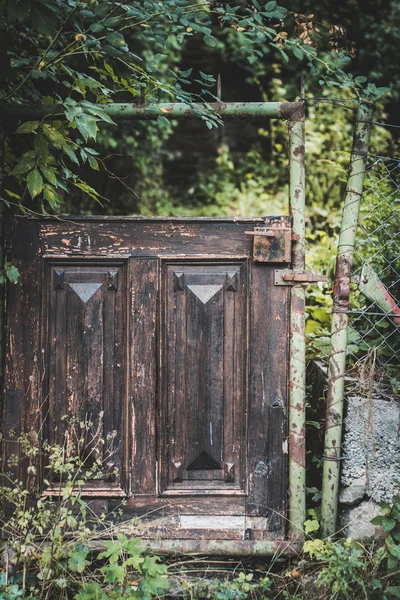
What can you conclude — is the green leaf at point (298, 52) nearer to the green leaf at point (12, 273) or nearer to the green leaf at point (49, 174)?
the green leaf at point (49, 174)

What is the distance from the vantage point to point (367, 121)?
2.60 meters

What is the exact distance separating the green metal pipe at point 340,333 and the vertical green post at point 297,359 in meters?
0.12

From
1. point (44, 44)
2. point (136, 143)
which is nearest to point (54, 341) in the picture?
point (44, 44)

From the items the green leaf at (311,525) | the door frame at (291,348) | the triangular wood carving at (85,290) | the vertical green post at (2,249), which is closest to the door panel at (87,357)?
the triangular wood carving at (85,290)

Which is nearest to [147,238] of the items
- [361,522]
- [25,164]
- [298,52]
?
[25,164]

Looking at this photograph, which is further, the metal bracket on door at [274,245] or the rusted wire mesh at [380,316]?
the rusted wire mesh at [380,316]

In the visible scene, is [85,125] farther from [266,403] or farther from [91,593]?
[91,593]

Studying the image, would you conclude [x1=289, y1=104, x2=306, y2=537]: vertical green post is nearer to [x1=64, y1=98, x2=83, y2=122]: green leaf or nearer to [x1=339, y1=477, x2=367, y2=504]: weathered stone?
[x1=339, y1=477, x2=367, y2=504]: weathered stone

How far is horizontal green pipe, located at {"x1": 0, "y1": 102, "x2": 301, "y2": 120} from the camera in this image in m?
2.56

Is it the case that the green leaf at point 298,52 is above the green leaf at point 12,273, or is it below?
above

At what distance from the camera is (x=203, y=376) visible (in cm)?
263

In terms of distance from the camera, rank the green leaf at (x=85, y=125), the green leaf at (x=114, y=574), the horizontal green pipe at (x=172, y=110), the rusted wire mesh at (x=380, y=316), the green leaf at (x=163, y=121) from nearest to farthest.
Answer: the green leaf at (x=114, y=574) → the green leaf at (x=85, y=125) → the green leaf at (x=163, y=121) → the horizontal green pipe at (x=172, y=110) → the rusted wire mesh at (x=380, y=316)

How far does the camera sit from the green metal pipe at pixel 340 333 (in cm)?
258

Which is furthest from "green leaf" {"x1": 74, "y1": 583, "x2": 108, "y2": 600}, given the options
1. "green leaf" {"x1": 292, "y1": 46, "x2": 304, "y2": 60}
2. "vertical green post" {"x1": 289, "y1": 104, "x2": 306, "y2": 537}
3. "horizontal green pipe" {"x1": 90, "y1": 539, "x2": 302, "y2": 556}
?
"green leaf" {"x1": 292, "y1": 46, "x2": 304, "y2": 60}
